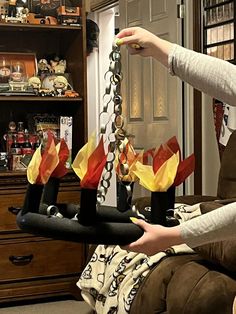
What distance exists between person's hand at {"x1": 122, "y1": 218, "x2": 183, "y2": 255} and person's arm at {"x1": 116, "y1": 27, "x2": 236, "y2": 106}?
1.12 feet

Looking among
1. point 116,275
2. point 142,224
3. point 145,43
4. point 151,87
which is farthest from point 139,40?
point 151,87

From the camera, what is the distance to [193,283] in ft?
6.63

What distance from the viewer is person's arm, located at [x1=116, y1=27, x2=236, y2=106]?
1382 mm

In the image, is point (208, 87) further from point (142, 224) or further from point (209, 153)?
point (209, 153)

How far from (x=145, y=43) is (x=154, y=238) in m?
0.50

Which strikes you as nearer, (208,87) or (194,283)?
(208,87)

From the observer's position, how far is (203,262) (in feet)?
7.11

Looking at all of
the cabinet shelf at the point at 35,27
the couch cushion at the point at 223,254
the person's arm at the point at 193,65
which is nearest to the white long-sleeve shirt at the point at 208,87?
the person's arm at the point at 193,65

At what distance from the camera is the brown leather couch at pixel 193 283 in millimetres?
1943

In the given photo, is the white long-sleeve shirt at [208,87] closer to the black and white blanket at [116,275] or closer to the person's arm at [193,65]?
the person's arm at [193,65]

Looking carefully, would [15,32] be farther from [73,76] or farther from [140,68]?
[140,68]

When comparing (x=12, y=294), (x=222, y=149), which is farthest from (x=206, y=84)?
→ (x=12, y=294)

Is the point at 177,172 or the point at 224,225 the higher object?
the point at 177,172

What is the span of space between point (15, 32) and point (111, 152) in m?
2.57
